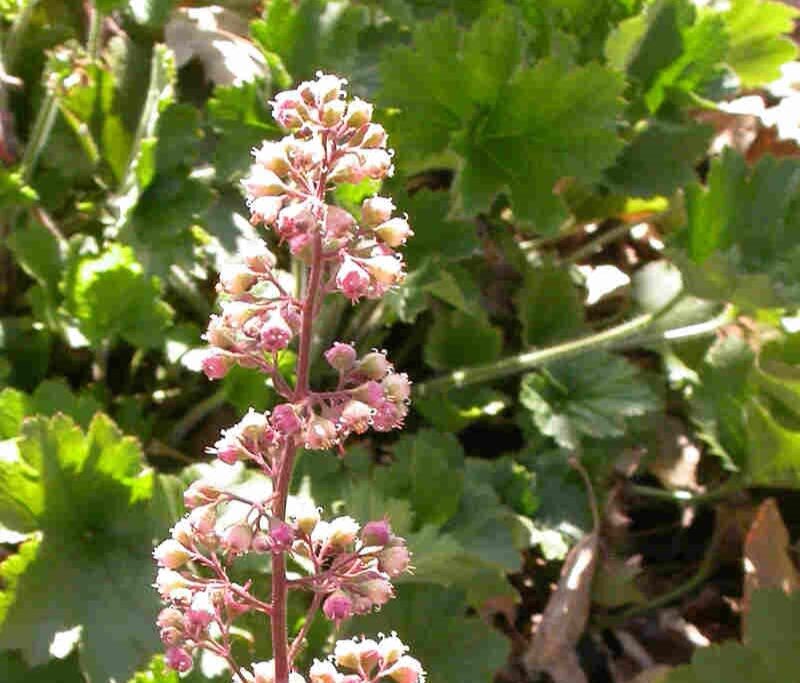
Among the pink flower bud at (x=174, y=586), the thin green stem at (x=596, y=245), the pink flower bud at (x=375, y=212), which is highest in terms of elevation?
the pink flower bud at (x=375, y=212)

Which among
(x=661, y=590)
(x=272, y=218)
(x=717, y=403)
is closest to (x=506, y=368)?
(x=717, y=403)

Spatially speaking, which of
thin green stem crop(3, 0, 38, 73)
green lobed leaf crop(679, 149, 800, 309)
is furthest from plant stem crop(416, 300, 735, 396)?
Result: thin green stem crop(3, 0, 38, 73)

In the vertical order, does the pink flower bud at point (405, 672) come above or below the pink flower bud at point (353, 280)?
below

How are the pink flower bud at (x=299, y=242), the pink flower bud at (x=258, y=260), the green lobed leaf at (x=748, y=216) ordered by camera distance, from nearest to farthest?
the pink flower bud at (x=299, y=242) → the pink flower bud at (x=258, y=260) → the green lobed leaf at (x=748, y=216)

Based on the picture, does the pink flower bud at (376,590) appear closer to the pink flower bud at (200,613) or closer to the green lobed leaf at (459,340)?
the pink flower bud at (200,613)

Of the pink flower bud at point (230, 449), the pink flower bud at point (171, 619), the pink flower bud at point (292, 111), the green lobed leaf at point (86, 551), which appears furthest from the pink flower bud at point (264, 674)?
the green lobed leaf at point (86, 551)

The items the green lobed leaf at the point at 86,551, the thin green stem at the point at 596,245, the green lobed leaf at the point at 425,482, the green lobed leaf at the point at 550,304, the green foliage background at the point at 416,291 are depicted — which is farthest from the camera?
the thin green stem at the point at 596,245

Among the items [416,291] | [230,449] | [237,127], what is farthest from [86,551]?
[230,449]
